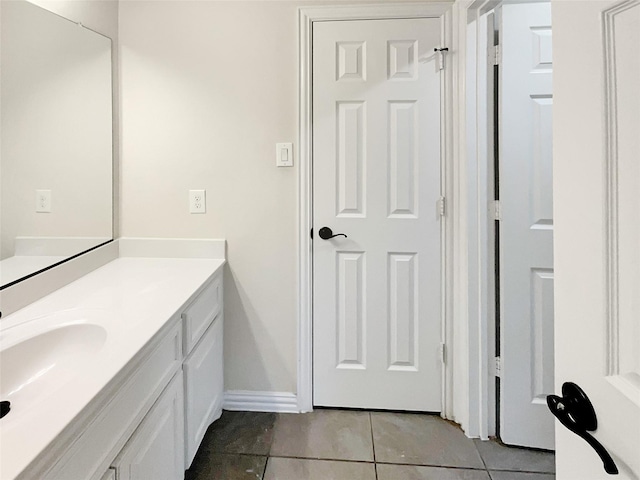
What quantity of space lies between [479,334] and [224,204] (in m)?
1.37

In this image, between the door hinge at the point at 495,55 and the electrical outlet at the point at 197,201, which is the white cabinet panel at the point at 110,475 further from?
the door hinge at the point at 495,55

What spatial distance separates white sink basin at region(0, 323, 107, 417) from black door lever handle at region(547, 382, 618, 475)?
1.04 metres

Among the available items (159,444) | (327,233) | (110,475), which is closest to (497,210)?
(327,233)

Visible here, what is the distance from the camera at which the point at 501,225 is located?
1903 millimetres

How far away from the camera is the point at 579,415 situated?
65 cm

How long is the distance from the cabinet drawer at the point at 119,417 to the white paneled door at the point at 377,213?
3.13 feet

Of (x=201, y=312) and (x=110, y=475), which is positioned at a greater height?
(x=201, y=312)

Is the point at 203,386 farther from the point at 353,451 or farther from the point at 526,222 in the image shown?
the point at 526,222

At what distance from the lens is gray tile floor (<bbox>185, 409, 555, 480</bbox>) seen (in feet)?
5.87

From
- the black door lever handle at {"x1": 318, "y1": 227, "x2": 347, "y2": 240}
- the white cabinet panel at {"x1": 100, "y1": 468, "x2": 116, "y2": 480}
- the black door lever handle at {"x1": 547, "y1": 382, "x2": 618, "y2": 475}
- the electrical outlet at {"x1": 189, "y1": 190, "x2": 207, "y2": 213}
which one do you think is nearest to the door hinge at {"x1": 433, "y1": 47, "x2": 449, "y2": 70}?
the black door lever handle at {"x1": 318, "y1": 227, "x2": 347, "y2": 240}

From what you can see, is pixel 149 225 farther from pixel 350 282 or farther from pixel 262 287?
pixel 350 282

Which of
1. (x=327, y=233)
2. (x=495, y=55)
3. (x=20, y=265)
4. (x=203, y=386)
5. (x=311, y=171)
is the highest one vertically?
(x=495, y=55)

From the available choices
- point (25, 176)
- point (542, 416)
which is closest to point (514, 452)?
point (542, 416)

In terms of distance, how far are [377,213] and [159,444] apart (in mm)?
1344
